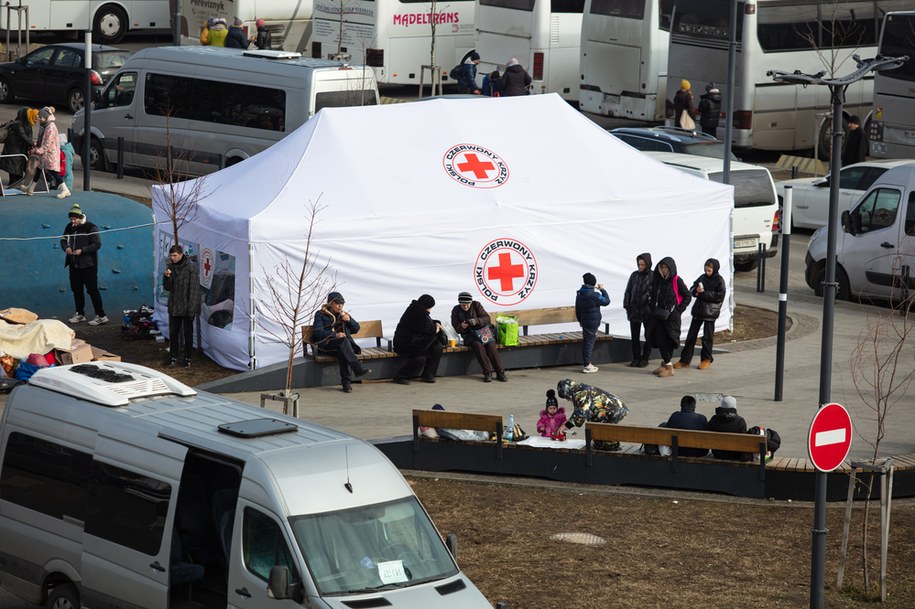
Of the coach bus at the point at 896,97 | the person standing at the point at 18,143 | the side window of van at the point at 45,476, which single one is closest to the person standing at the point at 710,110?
the coach bus at the point at 896,97

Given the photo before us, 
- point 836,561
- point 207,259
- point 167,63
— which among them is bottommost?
point 836,561

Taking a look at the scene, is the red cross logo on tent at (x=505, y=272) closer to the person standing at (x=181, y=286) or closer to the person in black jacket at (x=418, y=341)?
the person in black jacket at (x=418, y=341)

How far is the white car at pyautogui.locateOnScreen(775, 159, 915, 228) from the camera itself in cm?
2764

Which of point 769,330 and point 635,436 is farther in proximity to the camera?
point 769,330

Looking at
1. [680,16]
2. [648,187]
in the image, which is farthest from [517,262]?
[680,16]

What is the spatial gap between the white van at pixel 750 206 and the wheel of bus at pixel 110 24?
21.4 m

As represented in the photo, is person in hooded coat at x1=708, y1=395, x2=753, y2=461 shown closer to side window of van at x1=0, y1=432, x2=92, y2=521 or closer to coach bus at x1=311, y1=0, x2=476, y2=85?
side window of van at x1=0, y1=432, x2=92, y2=521

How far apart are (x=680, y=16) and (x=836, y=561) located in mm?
22676

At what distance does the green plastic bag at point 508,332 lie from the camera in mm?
20938

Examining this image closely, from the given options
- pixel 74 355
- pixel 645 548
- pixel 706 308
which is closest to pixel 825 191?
pixel 706 308

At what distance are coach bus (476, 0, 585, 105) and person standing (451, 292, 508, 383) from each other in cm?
1793

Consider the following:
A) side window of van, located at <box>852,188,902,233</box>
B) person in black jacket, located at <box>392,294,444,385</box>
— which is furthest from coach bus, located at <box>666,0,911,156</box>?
person in black jacket, located at <box>392,294,444,385</box>

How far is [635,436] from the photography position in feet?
49.6

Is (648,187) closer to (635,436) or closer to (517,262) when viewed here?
(517,262)
